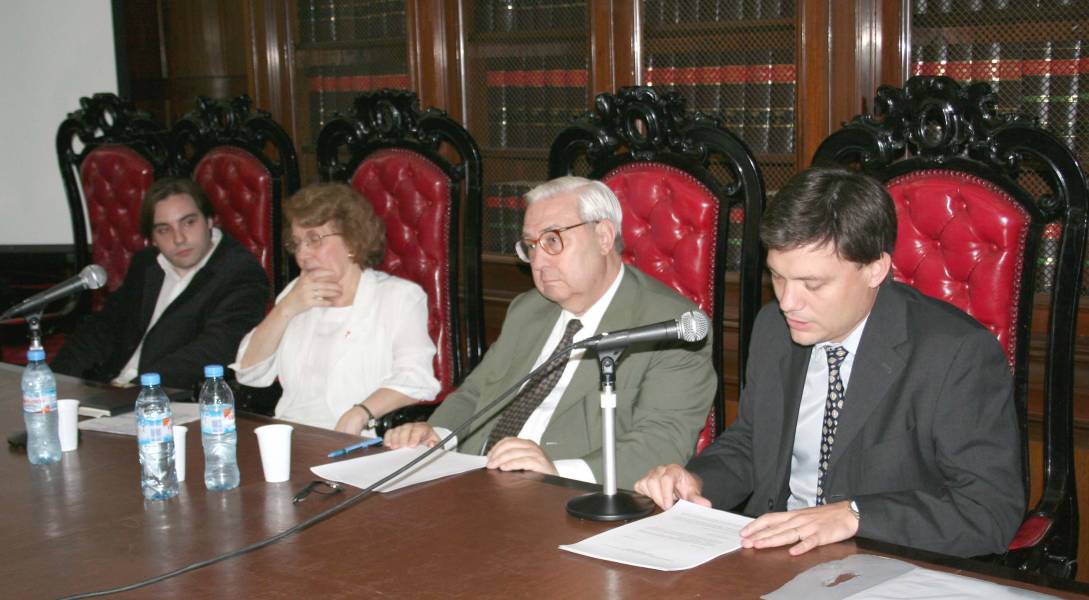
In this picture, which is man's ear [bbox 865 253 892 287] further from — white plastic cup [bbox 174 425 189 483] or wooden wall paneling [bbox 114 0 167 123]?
wooden wall paneling [bbox 114 0 167 123]

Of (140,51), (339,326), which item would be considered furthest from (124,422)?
(140,51)

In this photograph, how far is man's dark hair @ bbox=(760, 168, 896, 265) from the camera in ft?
6.38

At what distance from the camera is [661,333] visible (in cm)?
178

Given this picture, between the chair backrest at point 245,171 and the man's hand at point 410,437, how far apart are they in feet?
5.83

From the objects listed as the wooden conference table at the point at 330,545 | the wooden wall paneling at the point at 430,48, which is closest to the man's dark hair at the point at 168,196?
the wooden wall paneling at the point at 430,48

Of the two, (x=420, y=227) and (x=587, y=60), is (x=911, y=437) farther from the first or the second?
(x=587, y=60)

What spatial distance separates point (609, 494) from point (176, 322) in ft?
7.81

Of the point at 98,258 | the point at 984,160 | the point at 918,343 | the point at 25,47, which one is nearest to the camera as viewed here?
the point at 918,343

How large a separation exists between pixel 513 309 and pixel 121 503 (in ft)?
3.62

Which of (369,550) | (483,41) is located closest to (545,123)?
(483,41)

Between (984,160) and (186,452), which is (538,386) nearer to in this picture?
(186,452)

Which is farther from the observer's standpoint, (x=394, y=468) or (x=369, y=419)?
(x=369, y=419)

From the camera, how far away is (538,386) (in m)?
2.65

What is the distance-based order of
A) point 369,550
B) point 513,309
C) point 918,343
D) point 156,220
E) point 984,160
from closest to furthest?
point 369,550 < point 918,343 < point 984,160 < point 513,309 < point 156,220
